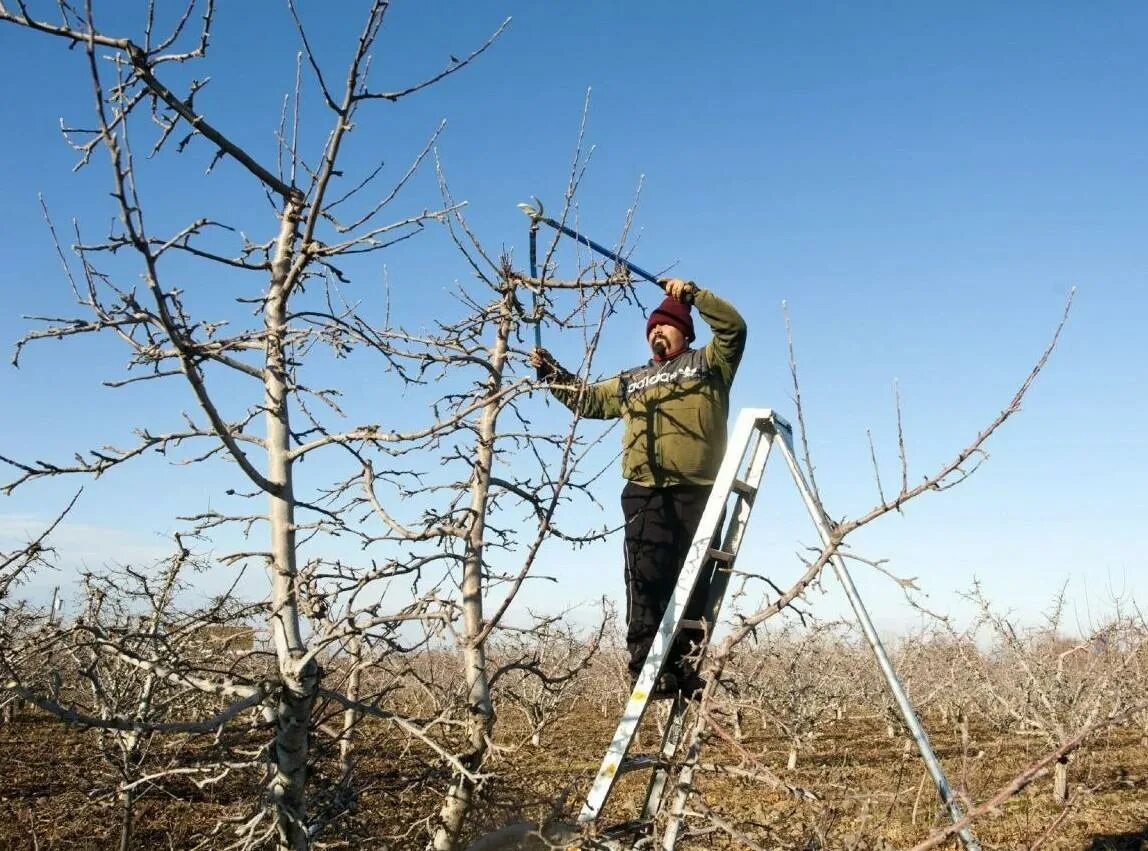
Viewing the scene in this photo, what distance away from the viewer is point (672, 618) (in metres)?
3.25

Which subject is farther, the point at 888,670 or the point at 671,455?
the point at 671,455

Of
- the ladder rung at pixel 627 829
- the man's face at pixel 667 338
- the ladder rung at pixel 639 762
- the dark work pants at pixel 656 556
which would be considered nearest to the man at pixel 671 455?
the dark work pants at pixel 656 556

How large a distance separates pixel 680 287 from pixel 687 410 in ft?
1.80

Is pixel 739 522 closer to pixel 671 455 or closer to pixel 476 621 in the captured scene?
pixel 671 455

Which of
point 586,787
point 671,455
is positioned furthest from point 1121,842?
point 671,455

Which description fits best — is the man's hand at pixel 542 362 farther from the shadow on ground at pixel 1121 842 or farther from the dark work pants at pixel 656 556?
the shadow on ground at pixel 1121 842

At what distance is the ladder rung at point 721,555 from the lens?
3342 mm

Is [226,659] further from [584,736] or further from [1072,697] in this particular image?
[584,736]

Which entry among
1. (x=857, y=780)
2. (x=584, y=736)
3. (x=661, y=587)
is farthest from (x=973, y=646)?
(x=661, y=587)

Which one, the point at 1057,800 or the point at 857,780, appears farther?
the point at 857,780

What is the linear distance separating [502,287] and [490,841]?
214cm

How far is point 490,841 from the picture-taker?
9.31 feet

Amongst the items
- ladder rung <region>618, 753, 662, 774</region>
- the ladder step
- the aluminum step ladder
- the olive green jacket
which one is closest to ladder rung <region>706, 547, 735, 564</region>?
the aluminum step ladder

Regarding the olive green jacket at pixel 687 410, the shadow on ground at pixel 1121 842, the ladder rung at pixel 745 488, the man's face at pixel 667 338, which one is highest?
the man's face at pixel 667 338
